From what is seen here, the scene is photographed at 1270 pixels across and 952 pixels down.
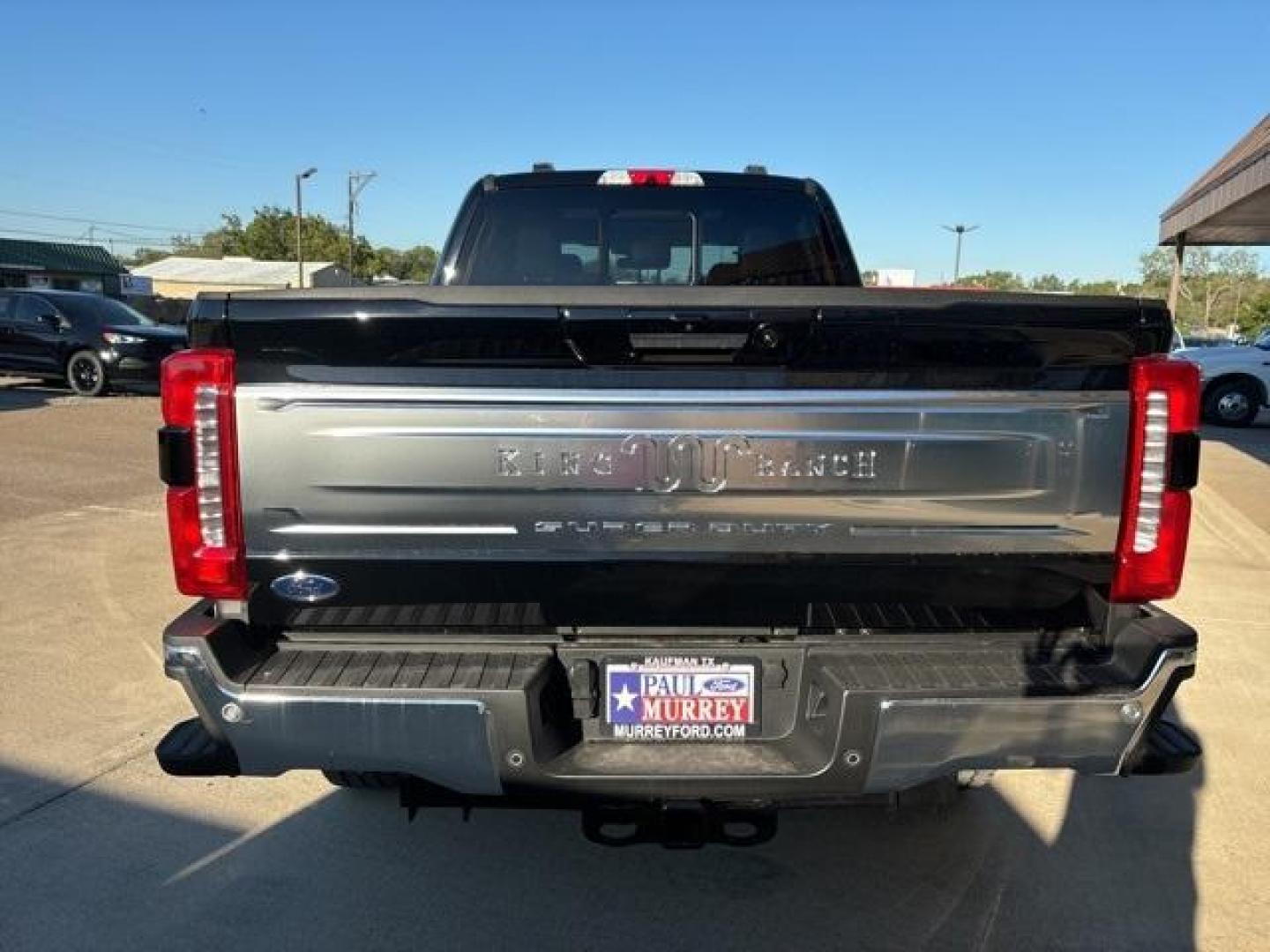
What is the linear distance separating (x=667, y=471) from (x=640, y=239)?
2564 millimetres

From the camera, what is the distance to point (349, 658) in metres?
2.42

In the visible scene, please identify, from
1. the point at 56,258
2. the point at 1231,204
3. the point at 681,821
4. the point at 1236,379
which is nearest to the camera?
the point at 681,821

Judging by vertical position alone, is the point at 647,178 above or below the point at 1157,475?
above

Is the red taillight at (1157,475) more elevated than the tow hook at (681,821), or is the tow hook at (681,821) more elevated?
the red taillight at (1157,475)

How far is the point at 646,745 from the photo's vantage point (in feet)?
7.94

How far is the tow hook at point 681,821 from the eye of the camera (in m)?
2.52

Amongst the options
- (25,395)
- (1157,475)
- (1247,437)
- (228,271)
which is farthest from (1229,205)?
(228,271)

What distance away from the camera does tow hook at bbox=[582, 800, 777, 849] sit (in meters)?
2.52

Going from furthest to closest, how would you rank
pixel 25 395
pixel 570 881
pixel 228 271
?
pixel 228 271
pixel 25 395
pixel 570 881

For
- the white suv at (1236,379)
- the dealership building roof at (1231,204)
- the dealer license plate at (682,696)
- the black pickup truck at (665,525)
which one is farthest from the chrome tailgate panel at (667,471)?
the white suv at (1236,379)

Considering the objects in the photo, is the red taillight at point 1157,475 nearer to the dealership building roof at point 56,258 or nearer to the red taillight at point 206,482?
the red taillight at point 206,482

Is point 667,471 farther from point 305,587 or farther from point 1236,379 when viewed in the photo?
point 1236,379

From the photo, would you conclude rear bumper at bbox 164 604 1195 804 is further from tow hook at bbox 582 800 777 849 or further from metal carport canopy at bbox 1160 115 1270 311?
metal carport canopy at bbox 1160 115 1270 311

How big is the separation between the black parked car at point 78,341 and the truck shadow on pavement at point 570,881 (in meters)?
14.1
